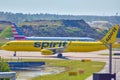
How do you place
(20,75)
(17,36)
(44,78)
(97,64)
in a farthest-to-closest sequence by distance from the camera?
(17,36) → (97,64) → (20,75) → (44,78)

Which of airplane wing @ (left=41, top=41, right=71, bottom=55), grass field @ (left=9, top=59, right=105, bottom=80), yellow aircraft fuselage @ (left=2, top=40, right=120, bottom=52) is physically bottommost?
grass field @ (left=9, top=59, right=105, bottom=80)

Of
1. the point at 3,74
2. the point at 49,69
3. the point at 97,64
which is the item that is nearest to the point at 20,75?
the point at 49,69

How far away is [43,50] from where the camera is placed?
10912cm

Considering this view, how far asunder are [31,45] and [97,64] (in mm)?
22846

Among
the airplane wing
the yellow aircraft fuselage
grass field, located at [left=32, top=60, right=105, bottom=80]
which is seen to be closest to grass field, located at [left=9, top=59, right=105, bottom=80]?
grass field, located at [left=32, top=60, right=105, bottom=80]

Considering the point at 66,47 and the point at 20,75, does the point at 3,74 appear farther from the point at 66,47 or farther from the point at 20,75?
the point at 66,47

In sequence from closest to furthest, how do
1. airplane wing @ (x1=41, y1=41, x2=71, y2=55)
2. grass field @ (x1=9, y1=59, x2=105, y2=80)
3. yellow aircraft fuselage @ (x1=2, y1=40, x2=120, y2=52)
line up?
1. grass field @ (x1=9, y1=59, x2=105, y2=80)
2. airplane wing @ (x1=41, y1=41, x2=71, y2=55)
3. yellow aircraft fuselage @ (x1=2, y1=40, x2=120, y2=52)

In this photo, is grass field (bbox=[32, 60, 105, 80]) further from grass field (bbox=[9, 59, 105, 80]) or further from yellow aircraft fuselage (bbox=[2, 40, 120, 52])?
yellow aircraft fuselage (bbox=[2, 40, 120, 52])

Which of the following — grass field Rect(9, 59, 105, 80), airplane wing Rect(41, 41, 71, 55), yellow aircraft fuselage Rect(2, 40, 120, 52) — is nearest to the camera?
grass field Rect(9, 59, 105, 80)

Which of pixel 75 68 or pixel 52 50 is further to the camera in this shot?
pixel 52 50

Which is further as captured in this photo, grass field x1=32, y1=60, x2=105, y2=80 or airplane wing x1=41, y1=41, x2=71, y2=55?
airplane wing x1=41, y1=41, x2=71, y2=55

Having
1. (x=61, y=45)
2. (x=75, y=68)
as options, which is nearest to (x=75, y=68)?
(x=75, y=68)

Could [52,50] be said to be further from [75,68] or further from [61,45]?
[75,68]

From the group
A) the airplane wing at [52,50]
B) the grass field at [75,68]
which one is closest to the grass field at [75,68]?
the grass field at [75,68]
